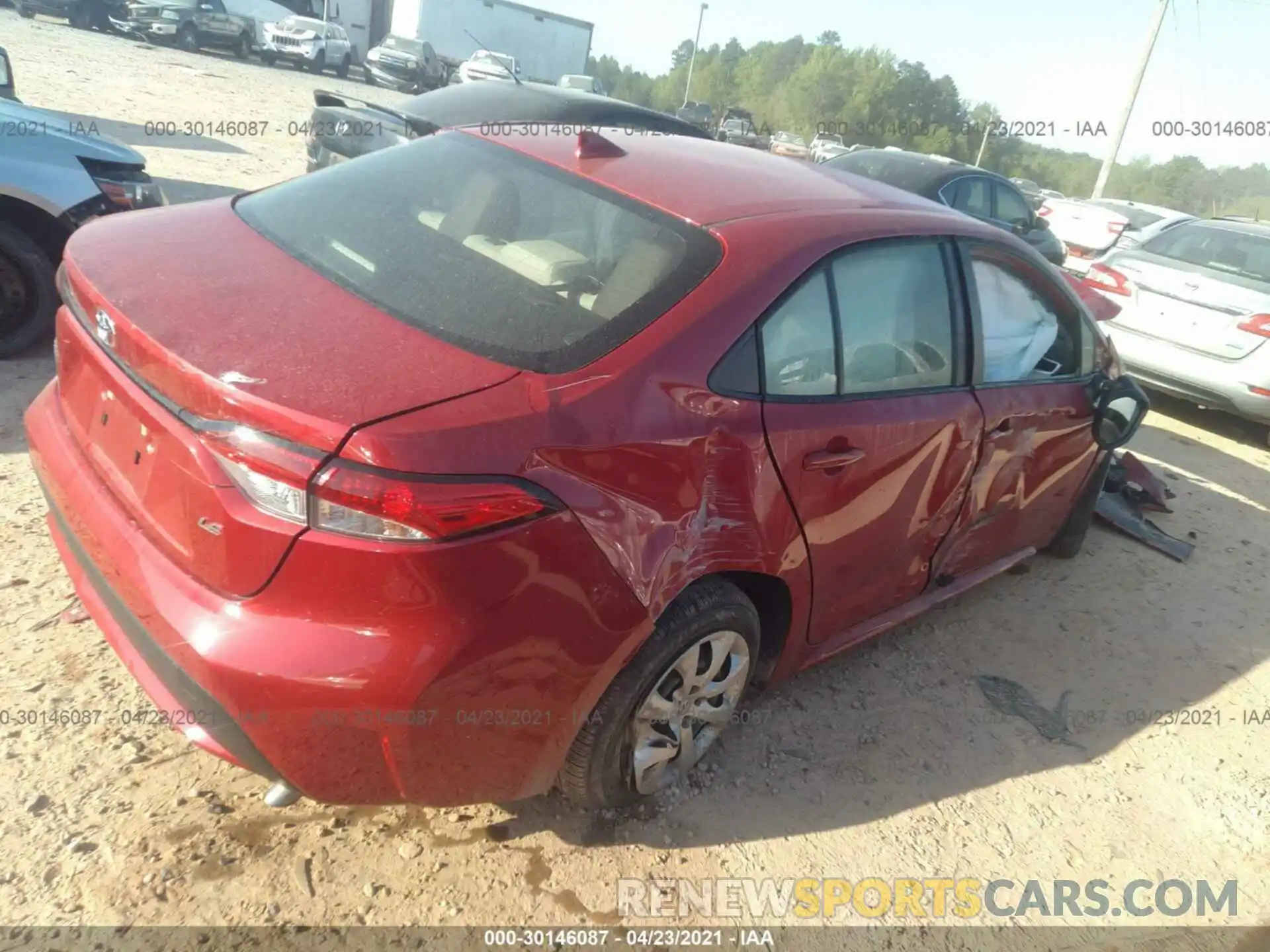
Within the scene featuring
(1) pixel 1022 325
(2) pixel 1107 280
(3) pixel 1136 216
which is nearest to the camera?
(1) pixel 1022 325

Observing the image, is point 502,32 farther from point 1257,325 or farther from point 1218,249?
point 1257,325

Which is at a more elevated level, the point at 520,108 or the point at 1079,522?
the point at 520,108

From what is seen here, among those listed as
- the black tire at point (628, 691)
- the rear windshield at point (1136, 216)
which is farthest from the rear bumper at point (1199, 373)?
the rear windshield at point (1136, 216)

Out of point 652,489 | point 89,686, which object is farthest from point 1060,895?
point 89,686

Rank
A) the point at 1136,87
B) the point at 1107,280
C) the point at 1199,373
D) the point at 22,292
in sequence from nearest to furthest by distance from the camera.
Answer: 1. the point at 22,292
2. the point at 1199,373
3. the point at 1107,280
4. the point at 1136,87

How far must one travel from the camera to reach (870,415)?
2582 millimetres

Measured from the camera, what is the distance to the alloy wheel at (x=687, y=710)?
238 centimetres

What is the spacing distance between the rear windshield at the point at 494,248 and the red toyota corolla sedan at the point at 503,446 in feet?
0.03

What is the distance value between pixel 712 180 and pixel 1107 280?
596 cm

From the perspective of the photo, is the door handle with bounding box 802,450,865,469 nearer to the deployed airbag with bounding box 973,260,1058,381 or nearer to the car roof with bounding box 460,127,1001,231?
the car roof with bounding box 460,127,1001,231

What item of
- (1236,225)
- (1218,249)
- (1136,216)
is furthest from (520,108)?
(1136,216)

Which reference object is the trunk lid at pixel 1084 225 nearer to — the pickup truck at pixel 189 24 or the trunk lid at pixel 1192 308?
the trunk lid at pixel 1192 308

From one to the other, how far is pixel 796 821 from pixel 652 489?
4.01 feet

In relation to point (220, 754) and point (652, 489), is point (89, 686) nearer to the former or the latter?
point (220, 754)
